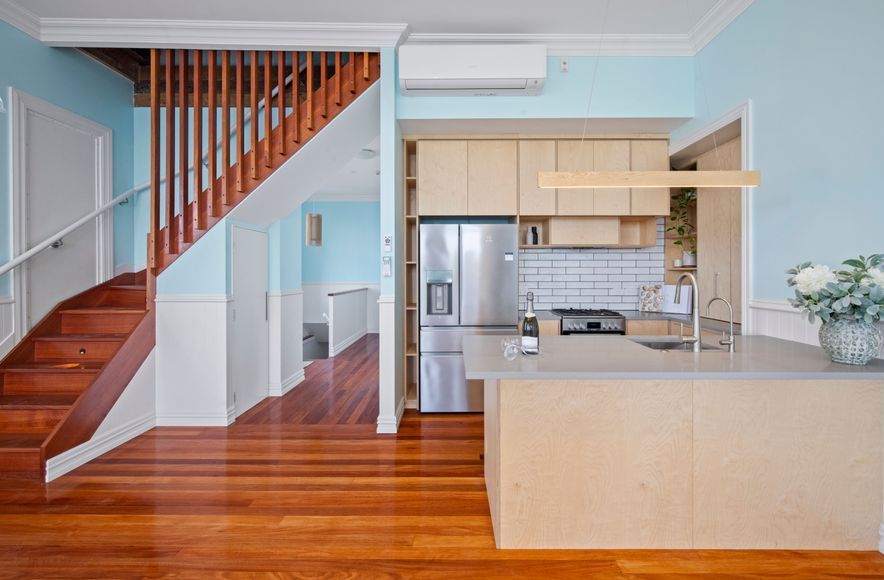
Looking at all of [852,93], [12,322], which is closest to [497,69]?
[852,93]

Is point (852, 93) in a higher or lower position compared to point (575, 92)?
lower

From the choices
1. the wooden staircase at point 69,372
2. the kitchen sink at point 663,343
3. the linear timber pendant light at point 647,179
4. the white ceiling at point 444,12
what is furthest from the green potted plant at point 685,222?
the wooden staircase at point 69,372

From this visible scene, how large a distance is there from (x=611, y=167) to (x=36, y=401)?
4.50 m

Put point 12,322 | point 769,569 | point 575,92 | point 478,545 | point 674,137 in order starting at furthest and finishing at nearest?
point 674,137 < point 575,92 < point 12,322 < point 478,545 < point 769,569

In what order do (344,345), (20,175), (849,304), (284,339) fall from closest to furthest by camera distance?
1. (849,304)
2. (20,175)
3. (284,339)
4. (344,345)

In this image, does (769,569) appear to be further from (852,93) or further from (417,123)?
(417,123)

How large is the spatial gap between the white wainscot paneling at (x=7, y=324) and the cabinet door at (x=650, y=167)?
4.70m

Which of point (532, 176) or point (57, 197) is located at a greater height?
point (532, 176)

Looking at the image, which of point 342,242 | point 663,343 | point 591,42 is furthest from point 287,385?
point 342,242

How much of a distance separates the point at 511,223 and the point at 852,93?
2.44 metres

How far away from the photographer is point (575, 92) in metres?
3.85

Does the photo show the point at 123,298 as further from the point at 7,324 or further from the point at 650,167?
the point at 650,167

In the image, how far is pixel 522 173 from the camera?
424 cm

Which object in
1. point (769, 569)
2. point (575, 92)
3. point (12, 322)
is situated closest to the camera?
point (769, 569)
